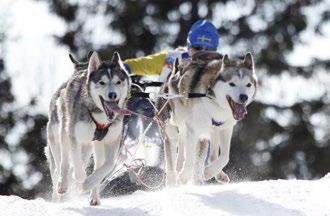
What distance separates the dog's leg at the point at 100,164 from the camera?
9406 mm

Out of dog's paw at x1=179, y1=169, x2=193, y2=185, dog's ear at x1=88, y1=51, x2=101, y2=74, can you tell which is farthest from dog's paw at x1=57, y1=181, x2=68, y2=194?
dog's paw at x1=179, y1=169, x2=193, y2=185

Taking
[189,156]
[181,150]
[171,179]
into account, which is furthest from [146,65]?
[189,156]

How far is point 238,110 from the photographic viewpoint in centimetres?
977

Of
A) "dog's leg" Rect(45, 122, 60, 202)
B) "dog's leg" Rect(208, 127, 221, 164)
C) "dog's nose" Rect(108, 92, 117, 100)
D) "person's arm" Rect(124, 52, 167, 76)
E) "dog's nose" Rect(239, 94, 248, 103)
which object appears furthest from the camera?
"person's arm" Rect(124, 52, 167, 76)

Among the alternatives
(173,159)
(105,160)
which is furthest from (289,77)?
(105,160)

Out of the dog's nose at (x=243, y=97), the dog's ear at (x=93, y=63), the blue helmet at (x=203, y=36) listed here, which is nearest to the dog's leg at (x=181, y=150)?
the blue helmet at (x=203, y=36)

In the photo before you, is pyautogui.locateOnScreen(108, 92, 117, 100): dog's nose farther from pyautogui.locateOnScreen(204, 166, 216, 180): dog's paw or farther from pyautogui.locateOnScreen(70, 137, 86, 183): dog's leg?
pyautogui.locateOnScreen(204, 166, 216, 180): dog's paw

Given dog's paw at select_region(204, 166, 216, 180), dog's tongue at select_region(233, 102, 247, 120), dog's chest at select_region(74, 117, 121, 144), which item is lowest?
dog's paw at select_region(204, 166, 216, 180)

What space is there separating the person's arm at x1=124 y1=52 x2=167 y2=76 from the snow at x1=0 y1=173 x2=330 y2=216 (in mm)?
2261

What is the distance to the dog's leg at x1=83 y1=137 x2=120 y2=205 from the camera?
9.41 metres

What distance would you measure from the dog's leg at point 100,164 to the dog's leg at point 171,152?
139cm

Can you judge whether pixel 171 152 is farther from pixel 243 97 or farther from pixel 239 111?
pixel 243 97

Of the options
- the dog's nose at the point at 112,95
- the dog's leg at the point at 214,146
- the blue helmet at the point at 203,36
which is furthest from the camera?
the blue helmet at the point at 203,36

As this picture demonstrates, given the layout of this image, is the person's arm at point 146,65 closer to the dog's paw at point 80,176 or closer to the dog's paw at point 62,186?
the dog's paw at point 80,176
